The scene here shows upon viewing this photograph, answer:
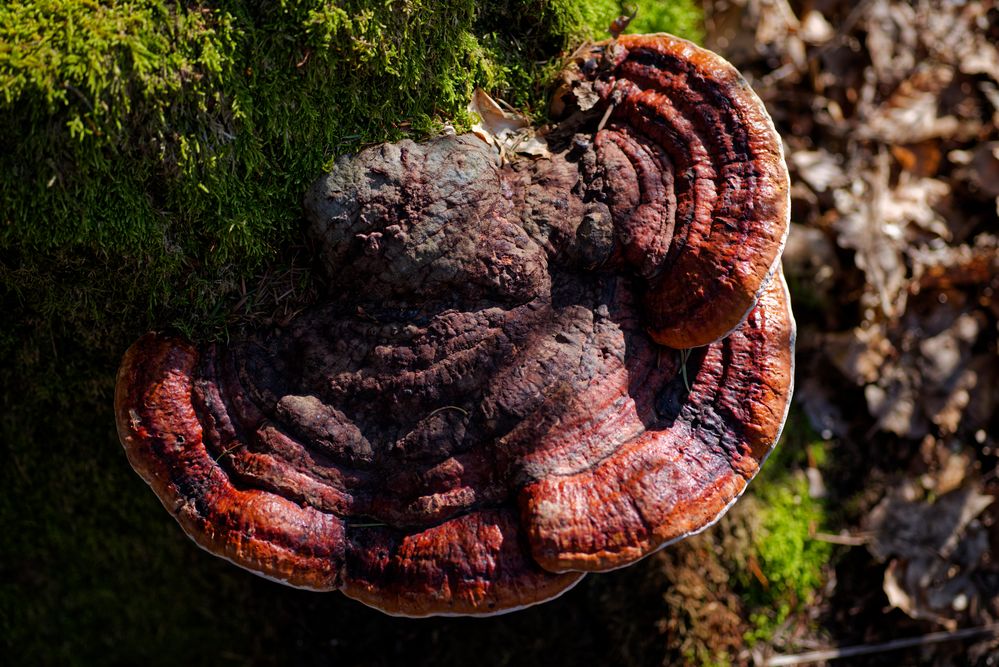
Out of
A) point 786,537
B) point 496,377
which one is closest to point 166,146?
point 496,377

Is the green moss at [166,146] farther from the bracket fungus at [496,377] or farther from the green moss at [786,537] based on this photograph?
the green moss at [786,537]

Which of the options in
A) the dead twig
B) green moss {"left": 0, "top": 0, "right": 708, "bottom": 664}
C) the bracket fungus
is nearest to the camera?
green moss {"left": 0, "top": 0, "right": 708, "bottom": 664}

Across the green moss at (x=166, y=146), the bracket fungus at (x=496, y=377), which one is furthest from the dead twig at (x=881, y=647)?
the green moss at (x=166, y=146)

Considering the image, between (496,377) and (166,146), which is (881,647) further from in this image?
(166,146)

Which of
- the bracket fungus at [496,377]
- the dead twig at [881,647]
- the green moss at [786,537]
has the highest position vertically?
the bracket fungus at [496,377]

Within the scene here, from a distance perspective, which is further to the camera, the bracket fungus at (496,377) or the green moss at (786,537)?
the green moss at (786,537)

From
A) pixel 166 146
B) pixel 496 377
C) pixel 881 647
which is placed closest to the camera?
pixel 166 146

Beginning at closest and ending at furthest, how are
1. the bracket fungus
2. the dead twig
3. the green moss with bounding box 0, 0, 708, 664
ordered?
1. the green moss with bounding box 0, 0, 708, 664
2. the bracket fungus
3. the dead twig

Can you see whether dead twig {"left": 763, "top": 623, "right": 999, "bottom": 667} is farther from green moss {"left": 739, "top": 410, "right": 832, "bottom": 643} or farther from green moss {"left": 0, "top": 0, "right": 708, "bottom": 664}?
green moss {"left": 0, "top": 0, "right": 708, "bottom": 664}

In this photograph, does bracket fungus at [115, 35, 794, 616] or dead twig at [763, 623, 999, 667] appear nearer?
bracket fungus at [115, 35, 794, 616]

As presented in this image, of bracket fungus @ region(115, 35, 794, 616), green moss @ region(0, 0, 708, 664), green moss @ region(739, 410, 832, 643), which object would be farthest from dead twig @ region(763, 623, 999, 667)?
green moss @ region(0, 0, 708, 664)
